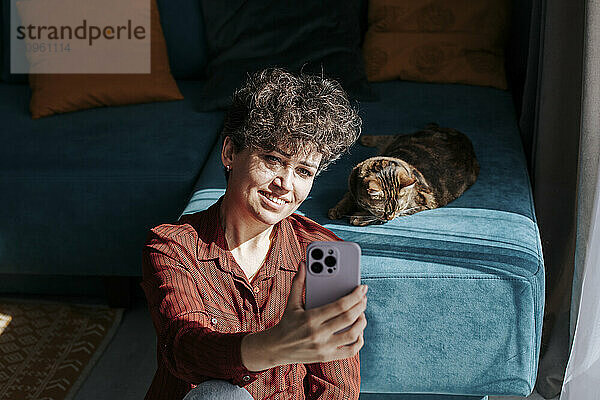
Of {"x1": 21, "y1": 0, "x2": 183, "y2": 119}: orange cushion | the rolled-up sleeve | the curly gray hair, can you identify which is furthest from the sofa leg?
the curly gray hair

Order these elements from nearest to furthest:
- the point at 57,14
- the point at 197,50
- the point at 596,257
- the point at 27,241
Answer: the point at 596,257, the point at 27,241, the point at 57,14, the point at 197,50

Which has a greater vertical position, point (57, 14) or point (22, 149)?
point (57, 14)

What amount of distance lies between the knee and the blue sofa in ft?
1.67

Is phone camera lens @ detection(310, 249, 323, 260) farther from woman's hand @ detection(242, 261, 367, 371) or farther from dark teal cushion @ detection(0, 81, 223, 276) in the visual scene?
dark teal cushion @ detection(0, 81, 223, 276)

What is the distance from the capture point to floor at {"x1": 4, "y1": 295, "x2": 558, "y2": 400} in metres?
1.86

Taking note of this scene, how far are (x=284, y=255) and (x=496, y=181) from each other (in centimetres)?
86

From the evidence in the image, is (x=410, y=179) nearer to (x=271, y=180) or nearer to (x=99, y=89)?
(x=271, y=180)

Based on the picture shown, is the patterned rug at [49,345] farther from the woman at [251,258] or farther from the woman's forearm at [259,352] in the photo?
the woman's forearm at [259,352]

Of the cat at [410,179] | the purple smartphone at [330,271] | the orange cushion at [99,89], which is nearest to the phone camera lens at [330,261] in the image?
the purple smartphone at [330,271]

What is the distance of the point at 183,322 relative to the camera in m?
1.01

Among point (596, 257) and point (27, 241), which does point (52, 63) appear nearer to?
point (27, 241)

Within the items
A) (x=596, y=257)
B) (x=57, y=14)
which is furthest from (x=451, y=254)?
(x=57, y=14)

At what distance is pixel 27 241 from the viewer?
2051mm

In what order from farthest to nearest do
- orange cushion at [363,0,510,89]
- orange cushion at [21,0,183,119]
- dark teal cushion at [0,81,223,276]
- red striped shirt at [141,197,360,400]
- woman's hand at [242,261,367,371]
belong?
orange cushion at [363,0,510,89]
orange cushion at [21,0,183,119]
dark teal cushion at [0,81,223,276]
red striped shirt at [141,197,360,400]
woman's hand at [242,261,367,371]
